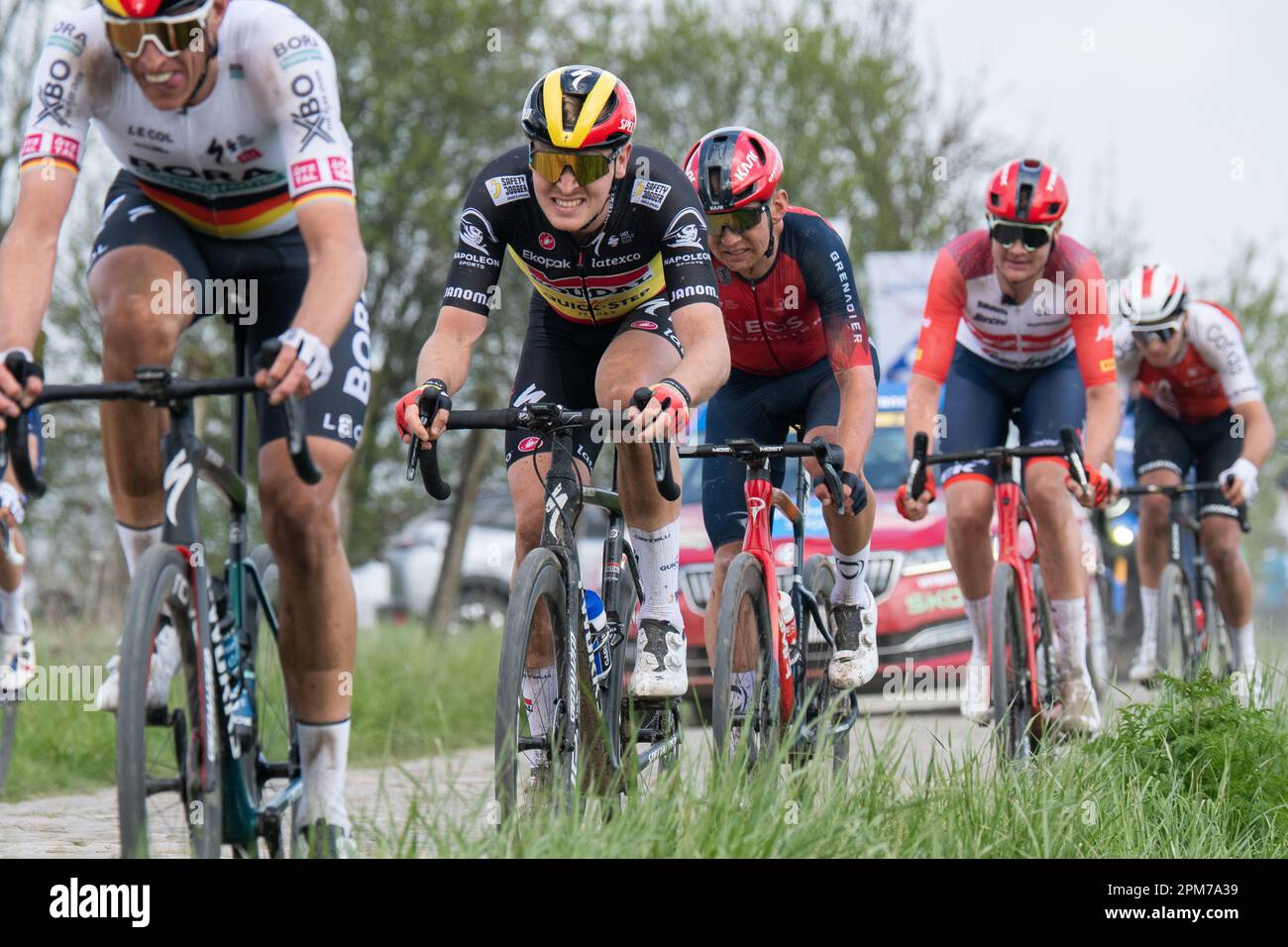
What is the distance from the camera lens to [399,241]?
18.4 metres

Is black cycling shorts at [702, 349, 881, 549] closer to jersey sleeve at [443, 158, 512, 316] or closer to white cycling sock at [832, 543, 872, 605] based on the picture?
white cycling sock at [832, 543, 872, 605]

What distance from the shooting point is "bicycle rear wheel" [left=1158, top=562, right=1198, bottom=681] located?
9719mm

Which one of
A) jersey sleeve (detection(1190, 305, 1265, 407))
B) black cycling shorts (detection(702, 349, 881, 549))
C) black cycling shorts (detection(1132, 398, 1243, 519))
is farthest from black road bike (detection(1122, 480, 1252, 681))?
black cycling shorts (detection(702, 349, 881, 549))

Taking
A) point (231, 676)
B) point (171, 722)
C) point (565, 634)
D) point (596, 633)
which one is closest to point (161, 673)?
point (171, 722)

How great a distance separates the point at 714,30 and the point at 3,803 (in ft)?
83.4

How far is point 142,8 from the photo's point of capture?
378cm

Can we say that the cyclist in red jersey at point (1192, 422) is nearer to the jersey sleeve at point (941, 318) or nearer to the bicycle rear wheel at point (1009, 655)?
the jersey sleeve at point (941, 318)

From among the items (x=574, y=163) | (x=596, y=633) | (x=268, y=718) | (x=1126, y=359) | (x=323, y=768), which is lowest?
(x=323, y=768)

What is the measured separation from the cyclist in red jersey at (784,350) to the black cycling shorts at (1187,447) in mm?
4085

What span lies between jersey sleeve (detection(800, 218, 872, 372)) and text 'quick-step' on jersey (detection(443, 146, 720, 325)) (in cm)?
112

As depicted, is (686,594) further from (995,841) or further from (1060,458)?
(995,841)

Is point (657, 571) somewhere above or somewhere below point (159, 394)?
below

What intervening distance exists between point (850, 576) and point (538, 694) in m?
2.26

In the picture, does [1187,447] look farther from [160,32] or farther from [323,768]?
[160,32]
